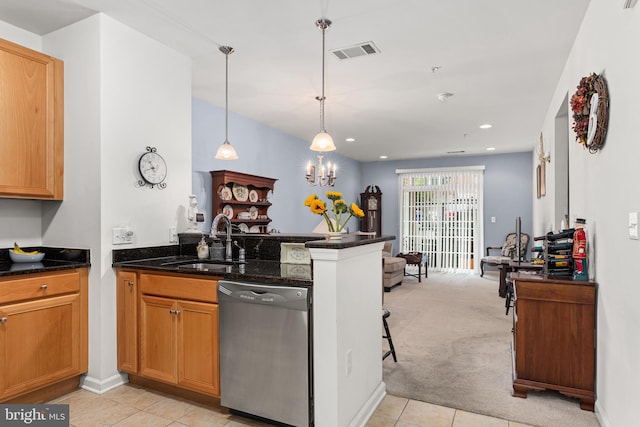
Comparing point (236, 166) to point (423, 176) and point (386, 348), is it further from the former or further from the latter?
point (423, 176)

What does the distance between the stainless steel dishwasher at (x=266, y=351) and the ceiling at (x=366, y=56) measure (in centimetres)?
196

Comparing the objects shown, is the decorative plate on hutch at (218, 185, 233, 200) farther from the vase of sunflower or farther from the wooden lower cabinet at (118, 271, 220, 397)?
the vase of sunflower

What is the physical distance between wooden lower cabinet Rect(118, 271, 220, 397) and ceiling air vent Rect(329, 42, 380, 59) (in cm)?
222

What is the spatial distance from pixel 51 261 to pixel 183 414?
1.54 metres

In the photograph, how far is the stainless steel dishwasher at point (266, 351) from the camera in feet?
6.91

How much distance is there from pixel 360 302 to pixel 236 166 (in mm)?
3380

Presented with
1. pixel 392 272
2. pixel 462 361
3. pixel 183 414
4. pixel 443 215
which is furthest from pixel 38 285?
pixel 443 215

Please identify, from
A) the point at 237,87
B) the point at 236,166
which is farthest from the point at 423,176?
the point at 237,87

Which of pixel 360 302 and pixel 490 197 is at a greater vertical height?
pixel 490 197

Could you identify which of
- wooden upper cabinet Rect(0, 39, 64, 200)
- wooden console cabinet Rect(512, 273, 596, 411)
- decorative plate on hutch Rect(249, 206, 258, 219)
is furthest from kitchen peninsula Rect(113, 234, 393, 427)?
decorative plate on hutch Rect(249, 206, 258, 219)

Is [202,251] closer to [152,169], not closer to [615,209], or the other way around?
[152,169]

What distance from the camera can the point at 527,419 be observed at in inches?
93.4

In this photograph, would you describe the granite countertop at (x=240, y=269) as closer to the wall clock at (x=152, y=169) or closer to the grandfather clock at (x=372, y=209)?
the wall clock at (x=152, y=169)

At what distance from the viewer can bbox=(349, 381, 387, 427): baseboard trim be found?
226cm
